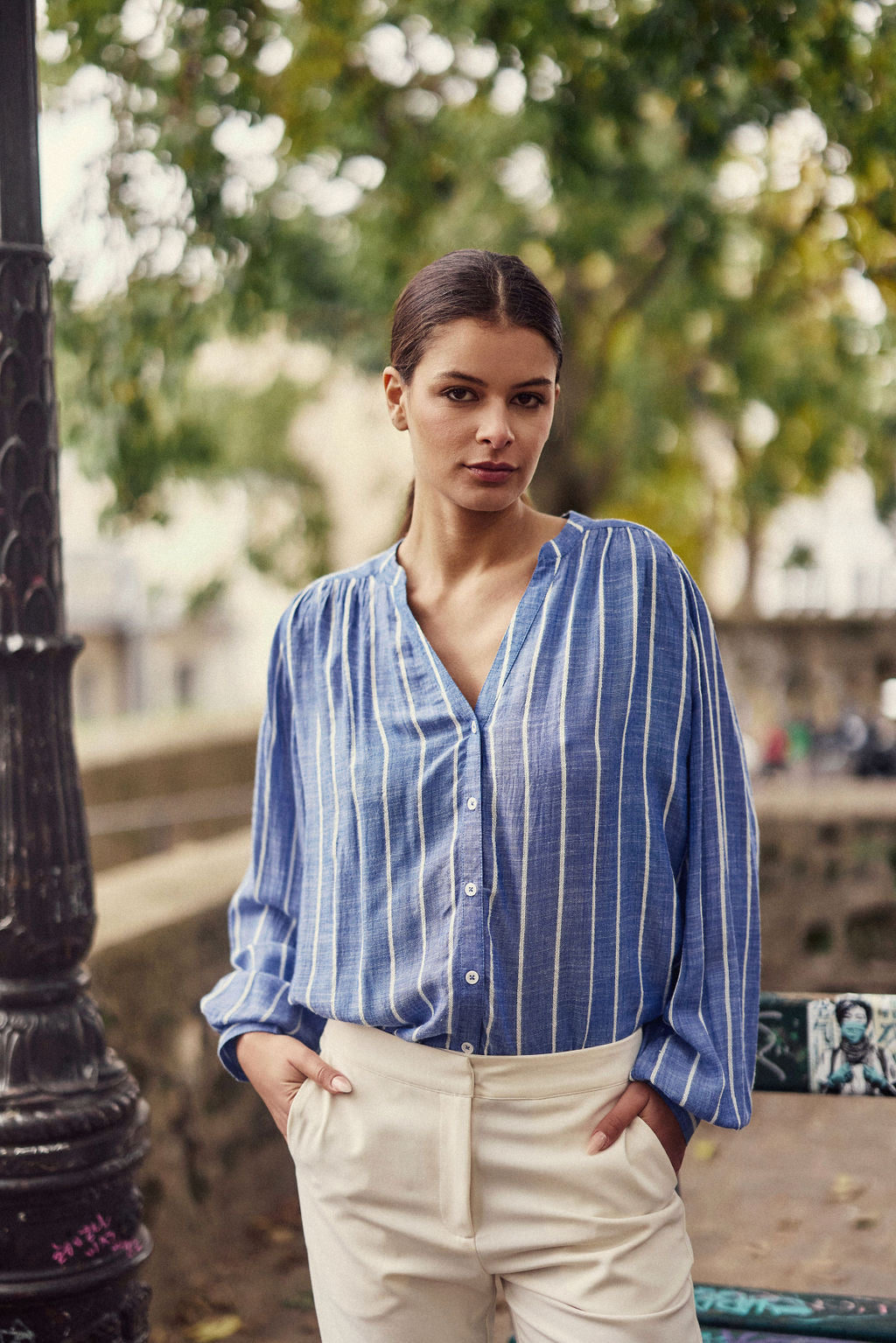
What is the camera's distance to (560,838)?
1803 mm

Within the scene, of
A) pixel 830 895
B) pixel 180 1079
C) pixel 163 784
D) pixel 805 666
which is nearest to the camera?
pixel 180 1079

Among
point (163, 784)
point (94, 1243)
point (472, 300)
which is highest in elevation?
point (472, 300)

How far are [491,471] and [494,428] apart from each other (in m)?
0.06

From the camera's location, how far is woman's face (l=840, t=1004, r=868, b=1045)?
2.53 m

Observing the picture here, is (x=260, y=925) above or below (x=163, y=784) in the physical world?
above

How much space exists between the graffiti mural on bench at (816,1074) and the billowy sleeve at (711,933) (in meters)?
0.69

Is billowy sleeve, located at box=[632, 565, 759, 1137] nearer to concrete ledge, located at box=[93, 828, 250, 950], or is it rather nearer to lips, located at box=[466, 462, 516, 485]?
lips, located at box=[466, 462, 516, 485]

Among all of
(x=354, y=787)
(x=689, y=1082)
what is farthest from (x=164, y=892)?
(x=689, y=1082)

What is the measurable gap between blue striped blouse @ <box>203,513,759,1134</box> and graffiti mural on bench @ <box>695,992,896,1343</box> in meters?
0.70

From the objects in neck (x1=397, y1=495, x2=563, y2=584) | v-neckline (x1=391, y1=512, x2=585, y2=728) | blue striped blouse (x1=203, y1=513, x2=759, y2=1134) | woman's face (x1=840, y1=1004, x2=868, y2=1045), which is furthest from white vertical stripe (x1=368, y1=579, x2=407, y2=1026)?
Result: woman's face (x1=840, y1=1004, x2=868, y2=1045)

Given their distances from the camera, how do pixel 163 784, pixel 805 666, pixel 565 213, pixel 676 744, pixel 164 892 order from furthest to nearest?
1. pixel 163 784
2. pixel 805 666
3. pixel 565 213
4. pixel 164 892
5. pixel 676 744

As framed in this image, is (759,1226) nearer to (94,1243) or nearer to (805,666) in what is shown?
(94,1243)

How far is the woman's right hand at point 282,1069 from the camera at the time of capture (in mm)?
1923

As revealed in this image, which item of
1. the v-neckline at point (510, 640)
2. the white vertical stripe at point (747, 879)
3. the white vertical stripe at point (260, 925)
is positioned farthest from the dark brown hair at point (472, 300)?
the white vertical stripe at point (260, 925)
